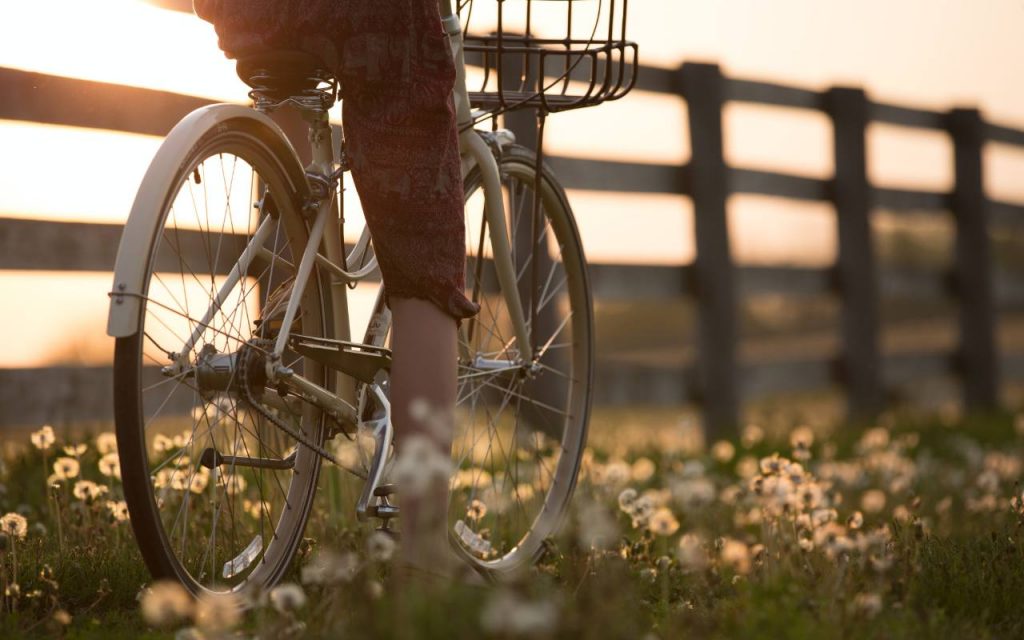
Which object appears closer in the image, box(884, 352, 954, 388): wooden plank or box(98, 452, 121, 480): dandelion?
box(98, 452, 121, 480): dandelion

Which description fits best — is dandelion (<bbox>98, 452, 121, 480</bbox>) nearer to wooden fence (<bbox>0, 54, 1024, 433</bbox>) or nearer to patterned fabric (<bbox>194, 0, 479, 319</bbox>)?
patterned fabric (<bbox>194, 0, 479, 319</bbox>)

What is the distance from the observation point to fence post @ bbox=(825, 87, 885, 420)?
7543 mm

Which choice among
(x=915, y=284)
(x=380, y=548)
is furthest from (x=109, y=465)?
(x=915, y=284)

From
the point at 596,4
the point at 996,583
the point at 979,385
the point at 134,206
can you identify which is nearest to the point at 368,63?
the point at 134,206

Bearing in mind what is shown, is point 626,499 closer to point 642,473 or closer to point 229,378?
point 229,378

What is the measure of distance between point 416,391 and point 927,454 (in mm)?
4247

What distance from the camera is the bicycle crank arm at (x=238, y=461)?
6.68 ft

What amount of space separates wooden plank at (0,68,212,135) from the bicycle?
53.0 inches

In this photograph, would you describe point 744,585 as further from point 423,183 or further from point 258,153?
point 258,153

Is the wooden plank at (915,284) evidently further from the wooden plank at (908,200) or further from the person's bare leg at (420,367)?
the person's bare leg at (420,367)

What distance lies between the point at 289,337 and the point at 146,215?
1.34ft

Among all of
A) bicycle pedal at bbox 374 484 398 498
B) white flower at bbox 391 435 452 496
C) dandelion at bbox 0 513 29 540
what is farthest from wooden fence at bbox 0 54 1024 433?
white flower at bbox 391 435 452 496

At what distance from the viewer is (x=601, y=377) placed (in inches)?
242

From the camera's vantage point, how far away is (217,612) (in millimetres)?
1293
